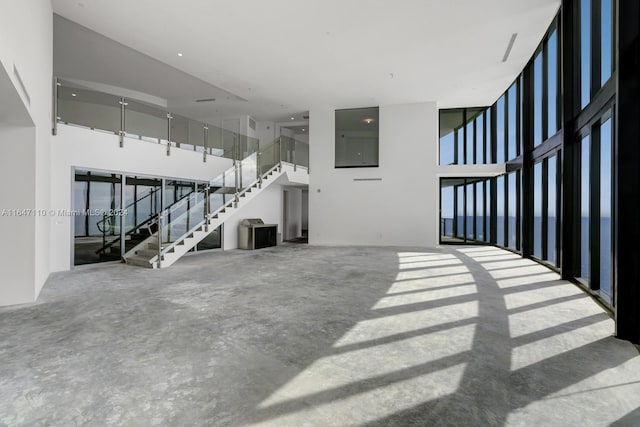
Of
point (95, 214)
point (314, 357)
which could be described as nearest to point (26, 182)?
point (95, 214)

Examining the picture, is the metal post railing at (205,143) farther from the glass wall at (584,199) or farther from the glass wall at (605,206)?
the glass wall at (605,206)

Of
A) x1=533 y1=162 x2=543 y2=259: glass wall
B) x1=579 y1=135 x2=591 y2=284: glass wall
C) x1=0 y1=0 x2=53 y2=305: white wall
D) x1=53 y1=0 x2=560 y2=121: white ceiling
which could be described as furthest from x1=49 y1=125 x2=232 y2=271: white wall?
x1=533 y1=162 x2=543 y2=259: glass wall

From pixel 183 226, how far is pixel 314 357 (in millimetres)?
7302

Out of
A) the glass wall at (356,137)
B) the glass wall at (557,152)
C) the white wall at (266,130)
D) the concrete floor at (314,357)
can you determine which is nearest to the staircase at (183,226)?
the concrete floor at (314,357)

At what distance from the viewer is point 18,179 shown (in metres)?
5.11

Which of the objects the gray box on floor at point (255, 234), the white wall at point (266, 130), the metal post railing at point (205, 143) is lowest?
the gray box on floor at point (255, 234)

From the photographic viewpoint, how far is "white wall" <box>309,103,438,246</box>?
43.9 ft

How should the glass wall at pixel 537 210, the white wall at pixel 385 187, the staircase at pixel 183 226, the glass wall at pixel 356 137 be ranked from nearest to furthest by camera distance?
the staircase at pixel 183 226, the glass wall at pixel 537 210, the white wall at pixel 385 187, the glass wall at pixel 356 137

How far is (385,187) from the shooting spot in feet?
45.3

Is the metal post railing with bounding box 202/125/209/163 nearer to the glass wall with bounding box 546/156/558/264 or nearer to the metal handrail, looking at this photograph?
the metal handrail

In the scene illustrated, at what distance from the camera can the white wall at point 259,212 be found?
41.3 feet

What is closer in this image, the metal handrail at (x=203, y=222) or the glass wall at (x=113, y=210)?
the glass wall at (x=113, y=210)

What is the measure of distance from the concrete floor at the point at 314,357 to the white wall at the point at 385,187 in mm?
7373

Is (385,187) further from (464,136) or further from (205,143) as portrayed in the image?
(205,143)
